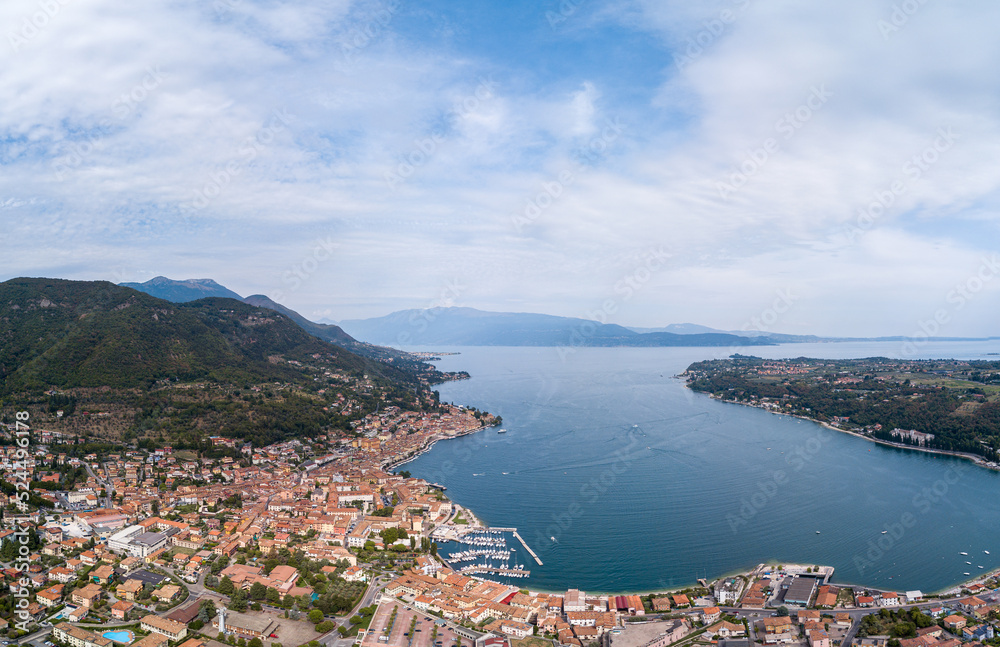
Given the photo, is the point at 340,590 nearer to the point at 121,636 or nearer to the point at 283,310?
the point at 121,636

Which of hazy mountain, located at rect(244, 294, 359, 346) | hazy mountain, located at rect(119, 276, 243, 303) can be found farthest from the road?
hazy mountain, located at rect(119, 276, 243, 303)

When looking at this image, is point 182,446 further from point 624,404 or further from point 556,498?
point 624,404

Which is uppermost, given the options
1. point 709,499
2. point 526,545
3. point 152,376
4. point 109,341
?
point 109,341

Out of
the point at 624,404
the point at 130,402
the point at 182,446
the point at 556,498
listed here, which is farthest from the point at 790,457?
the point at 130,402

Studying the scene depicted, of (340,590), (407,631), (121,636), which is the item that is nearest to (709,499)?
(407,631)

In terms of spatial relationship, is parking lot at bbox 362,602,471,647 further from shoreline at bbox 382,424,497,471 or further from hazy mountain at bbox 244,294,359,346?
hazy mountain at bbox 244,294,359,346

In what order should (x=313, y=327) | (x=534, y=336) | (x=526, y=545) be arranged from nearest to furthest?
1. (x=526, y=545)
2. (x=313, y=327)
3. (x=534, y=336)

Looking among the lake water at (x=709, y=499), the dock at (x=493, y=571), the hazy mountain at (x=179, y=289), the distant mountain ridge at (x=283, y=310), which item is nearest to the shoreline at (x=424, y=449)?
the lake water at (x=709, y=499)
